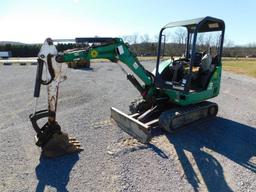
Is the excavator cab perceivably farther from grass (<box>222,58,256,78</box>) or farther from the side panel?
grass (<box>222,58,256,78</box>)

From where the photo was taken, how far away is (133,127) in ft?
19.5

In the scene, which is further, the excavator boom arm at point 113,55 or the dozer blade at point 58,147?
the excavator boom arm at point 113,55

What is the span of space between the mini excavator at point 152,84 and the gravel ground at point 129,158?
0.27 metres

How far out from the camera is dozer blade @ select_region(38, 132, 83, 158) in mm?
4965

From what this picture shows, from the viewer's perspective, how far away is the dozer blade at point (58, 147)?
195 inches

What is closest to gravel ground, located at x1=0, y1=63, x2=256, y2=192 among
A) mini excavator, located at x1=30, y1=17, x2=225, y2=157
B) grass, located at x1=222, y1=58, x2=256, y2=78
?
mini excavator, located at x1=30, y1=17, x2=225, y2=157

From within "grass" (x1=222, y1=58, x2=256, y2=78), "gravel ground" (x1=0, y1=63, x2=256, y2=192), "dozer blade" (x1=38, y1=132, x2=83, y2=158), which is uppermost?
"dozer blade" (x1=38, y1=132, x2=83, y2=158)

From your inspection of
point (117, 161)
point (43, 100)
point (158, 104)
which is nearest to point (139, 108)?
point (158, 104)

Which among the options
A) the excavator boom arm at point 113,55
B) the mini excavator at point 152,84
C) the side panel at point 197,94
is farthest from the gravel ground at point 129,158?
the excavator boom arm at point 113,55

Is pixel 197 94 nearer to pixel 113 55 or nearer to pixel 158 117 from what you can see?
pixel 158 117

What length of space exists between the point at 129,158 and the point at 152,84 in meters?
2.45

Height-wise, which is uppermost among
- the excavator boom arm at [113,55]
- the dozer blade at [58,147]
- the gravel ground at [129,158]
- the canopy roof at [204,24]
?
the canopy roof at [204,24]

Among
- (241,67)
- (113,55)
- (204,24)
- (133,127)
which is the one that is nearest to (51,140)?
(133,127)

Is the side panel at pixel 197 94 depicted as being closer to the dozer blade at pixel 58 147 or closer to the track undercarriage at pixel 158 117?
the track undercarriage at pixel 158 117
